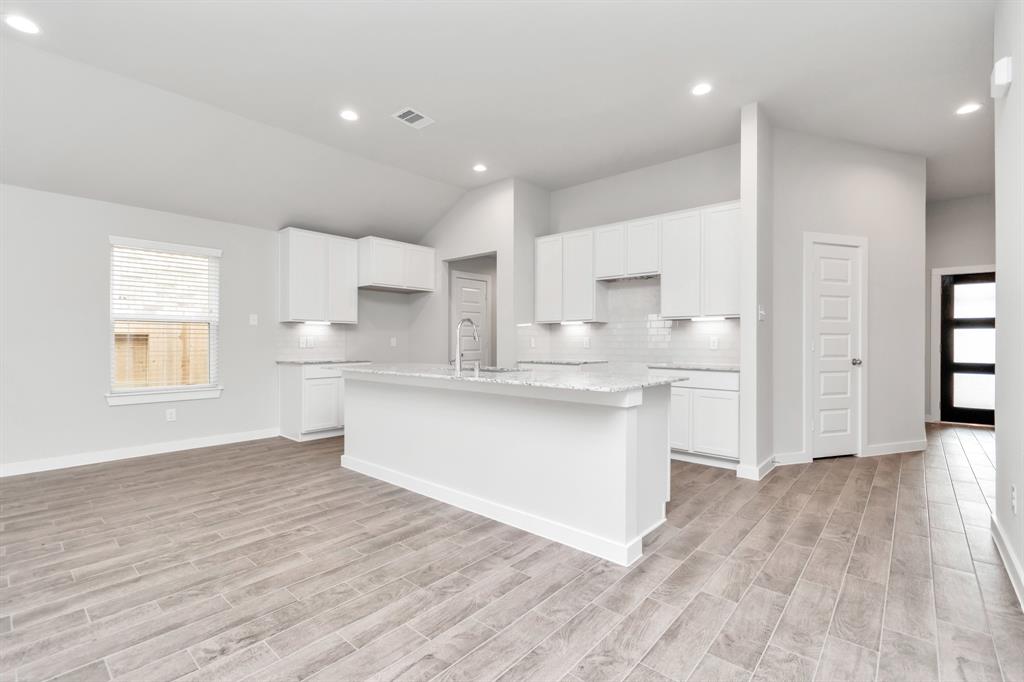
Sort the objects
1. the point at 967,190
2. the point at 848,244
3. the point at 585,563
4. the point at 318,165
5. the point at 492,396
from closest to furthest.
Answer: the point at 585,563, the point at 492,396, the point at 848,244, the point at 318,165, the point at 967,190

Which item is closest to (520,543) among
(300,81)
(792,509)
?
(792,509)

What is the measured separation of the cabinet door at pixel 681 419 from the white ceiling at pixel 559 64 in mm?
2487

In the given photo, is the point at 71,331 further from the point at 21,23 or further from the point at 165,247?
the point at 21,23

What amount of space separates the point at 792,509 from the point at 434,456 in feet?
8.29

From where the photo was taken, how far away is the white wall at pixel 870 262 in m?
4.62

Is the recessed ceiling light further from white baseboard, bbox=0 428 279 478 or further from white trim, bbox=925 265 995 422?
white trim, bbox=925 265 995 422

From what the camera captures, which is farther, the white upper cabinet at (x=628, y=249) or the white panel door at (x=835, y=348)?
the white upper cabinet at (x=628, y=249)

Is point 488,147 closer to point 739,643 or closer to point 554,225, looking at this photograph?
point 554,225

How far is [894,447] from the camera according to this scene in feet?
16.4

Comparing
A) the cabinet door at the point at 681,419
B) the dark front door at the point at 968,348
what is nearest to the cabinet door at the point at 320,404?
the cabinet door at the point at 681,419

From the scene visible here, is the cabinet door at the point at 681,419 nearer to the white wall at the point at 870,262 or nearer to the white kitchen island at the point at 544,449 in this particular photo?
the white wall at the point at 870,262

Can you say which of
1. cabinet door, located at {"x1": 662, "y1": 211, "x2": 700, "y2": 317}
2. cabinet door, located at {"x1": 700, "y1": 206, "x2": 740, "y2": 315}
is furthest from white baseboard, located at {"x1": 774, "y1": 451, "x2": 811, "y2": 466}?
cabinet door, located at {"x1": 662, "y1": 211, "x2": 700, "y2": 317}

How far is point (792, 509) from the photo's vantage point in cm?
334

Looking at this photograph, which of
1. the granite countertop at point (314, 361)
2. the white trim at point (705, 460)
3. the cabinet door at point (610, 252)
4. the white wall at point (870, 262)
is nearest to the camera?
the white trim at point (705, 460)
